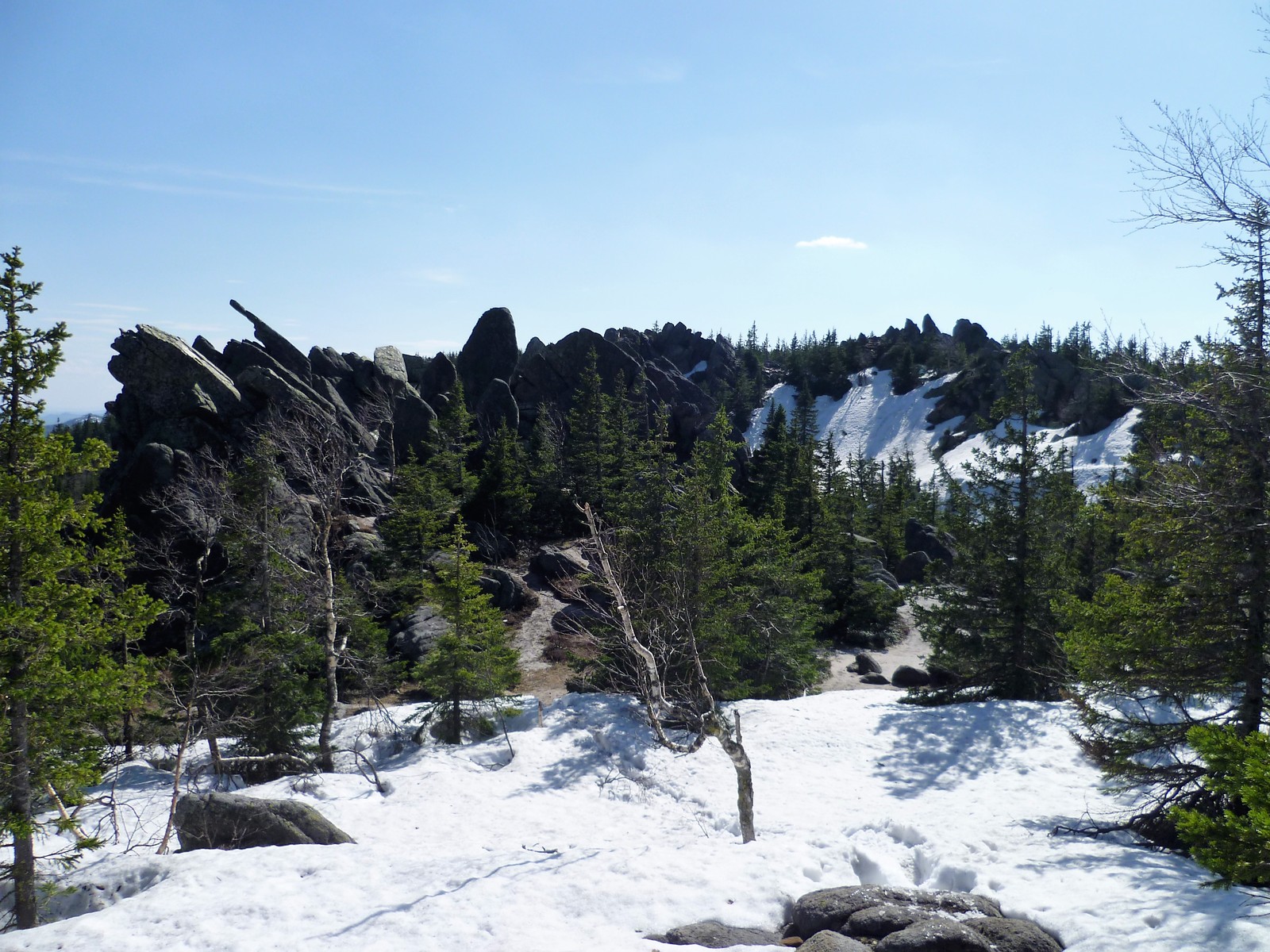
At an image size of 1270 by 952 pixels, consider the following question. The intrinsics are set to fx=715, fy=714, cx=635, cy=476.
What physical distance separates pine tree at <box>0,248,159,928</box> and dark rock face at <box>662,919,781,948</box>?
27.0ft

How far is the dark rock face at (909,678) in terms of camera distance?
91.2 feet

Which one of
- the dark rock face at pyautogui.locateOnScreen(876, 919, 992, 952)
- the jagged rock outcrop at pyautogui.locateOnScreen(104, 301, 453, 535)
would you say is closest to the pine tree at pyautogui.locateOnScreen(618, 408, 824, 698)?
the dark rock face at pyautogui.locateOnScreen(876, 919, 992, 952)

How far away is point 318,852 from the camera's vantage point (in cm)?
962

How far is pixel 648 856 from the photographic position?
8.91 metres

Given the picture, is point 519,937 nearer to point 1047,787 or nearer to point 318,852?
point 318,852

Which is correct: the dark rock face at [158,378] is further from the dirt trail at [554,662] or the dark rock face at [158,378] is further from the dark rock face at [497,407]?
the dark rock face at [497,407]

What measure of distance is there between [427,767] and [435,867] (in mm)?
8624

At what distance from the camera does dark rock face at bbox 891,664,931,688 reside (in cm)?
2780

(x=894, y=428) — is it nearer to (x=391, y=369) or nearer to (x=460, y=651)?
(x=391, y=369)

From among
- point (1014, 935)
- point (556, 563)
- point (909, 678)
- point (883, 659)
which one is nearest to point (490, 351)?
point (556, 563)

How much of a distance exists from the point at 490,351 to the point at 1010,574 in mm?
47310

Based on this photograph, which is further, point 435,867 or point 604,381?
point 604,381

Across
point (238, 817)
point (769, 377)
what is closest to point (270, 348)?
point (238, 817)

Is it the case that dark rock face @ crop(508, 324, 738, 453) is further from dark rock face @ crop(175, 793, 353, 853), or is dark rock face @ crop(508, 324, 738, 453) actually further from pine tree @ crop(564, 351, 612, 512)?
dark rock face @ crop(175, 793, 353, 853)
